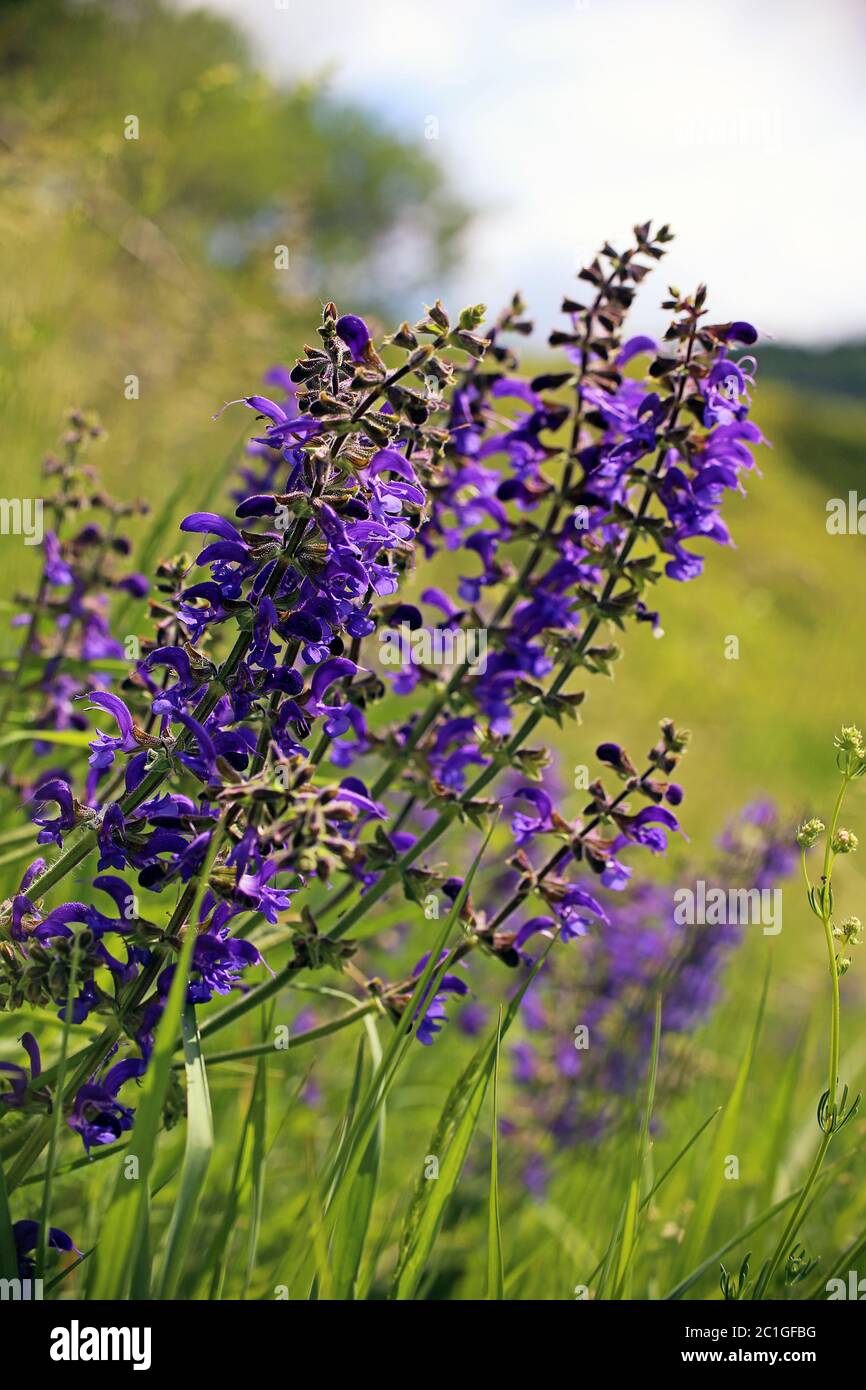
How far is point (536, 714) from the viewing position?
2203 millimetres

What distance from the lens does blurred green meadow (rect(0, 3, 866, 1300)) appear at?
2.35m

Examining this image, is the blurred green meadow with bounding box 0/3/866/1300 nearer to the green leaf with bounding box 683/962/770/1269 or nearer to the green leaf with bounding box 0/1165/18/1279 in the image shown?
the green leaf with bounding box 683/962/770/1269

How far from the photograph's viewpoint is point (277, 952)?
149 inches

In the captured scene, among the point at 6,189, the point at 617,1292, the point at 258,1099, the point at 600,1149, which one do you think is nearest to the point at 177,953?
the point at 258,1099

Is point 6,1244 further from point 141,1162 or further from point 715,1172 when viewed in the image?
point 715,1172

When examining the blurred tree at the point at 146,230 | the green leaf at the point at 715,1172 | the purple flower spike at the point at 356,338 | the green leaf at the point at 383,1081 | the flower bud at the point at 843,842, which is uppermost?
the blurred tree at the point at 146,230

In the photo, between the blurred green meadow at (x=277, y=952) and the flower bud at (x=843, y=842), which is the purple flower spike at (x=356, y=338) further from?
the flower bud at (x=843, y=842)

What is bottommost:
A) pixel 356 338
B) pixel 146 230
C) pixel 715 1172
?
pixel 715 1172

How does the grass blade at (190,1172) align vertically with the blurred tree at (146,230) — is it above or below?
below

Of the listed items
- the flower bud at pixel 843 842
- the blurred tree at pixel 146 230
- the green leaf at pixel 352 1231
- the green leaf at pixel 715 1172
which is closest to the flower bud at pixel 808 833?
the flower bud at pixel 843 842

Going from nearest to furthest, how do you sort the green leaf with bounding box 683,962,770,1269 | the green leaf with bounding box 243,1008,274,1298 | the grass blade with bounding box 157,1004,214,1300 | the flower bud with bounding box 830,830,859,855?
the grass blade with bounding box 157,1004,214,1300, the flower bud with bounding box 830,830,859,855, the green leaf with bounding box 243,1008,274,1298, the green leaf with bounding box 683,962,770,1269

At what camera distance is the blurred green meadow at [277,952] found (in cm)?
235

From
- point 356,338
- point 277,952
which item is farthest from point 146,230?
point 356,338

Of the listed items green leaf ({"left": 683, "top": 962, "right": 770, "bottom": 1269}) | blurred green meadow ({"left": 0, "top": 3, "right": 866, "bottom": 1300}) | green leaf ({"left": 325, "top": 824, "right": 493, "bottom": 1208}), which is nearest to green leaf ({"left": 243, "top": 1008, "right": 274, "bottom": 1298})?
blurred green meadow ({"left": 0, "top": 3, "right": 866, "bottom": 1300})
